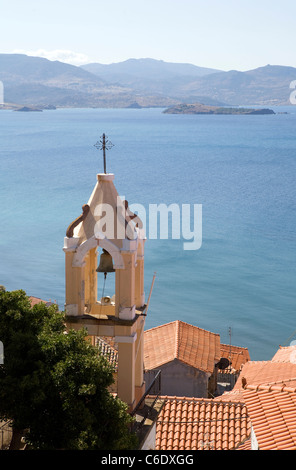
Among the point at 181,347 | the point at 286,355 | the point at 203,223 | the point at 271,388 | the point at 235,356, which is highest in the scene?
the point at 271,388

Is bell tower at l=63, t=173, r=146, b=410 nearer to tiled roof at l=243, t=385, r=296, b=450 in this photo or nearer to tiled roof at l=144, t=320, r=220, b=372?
tiled roof at l=243, t=385, r=296, b=450

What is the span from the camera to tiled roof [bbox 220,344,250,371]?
2920cm

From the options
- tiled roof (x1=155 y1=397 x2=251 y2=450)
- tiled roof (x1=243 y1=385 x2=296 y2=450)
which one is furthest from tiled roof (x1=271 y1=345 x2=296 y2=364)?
tiled roof (x1=243 y1=385 x2=296 y2=450)

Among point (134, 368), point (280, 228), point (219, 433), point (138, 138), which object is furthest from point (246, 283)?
point (138, 138)

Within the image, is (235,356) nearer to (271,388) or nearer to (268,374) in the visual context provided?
(268,374)

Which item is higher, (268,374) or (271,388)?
(271,388)

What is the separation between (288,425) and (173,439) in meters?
4.87

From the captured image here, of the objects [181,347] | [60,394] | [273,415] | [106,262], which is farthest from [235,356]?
[60,394]

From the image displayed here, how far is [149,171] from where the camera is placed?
10762 centimetres

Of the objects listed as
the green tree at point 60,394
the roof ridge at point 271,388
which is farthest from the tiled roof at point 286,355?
the green tree at point 60,394

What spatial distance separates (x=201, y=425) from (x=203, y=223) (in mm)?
57991

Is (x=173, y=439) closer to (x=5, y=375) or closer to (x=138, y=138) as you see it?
(x=5, y=375)

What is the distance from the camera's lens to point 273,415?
10.3 meters

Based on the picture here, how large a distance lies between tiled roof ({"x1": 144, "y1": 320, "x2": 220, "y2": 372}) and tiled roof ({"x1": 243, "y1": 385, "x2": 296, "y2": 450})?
1112cm
